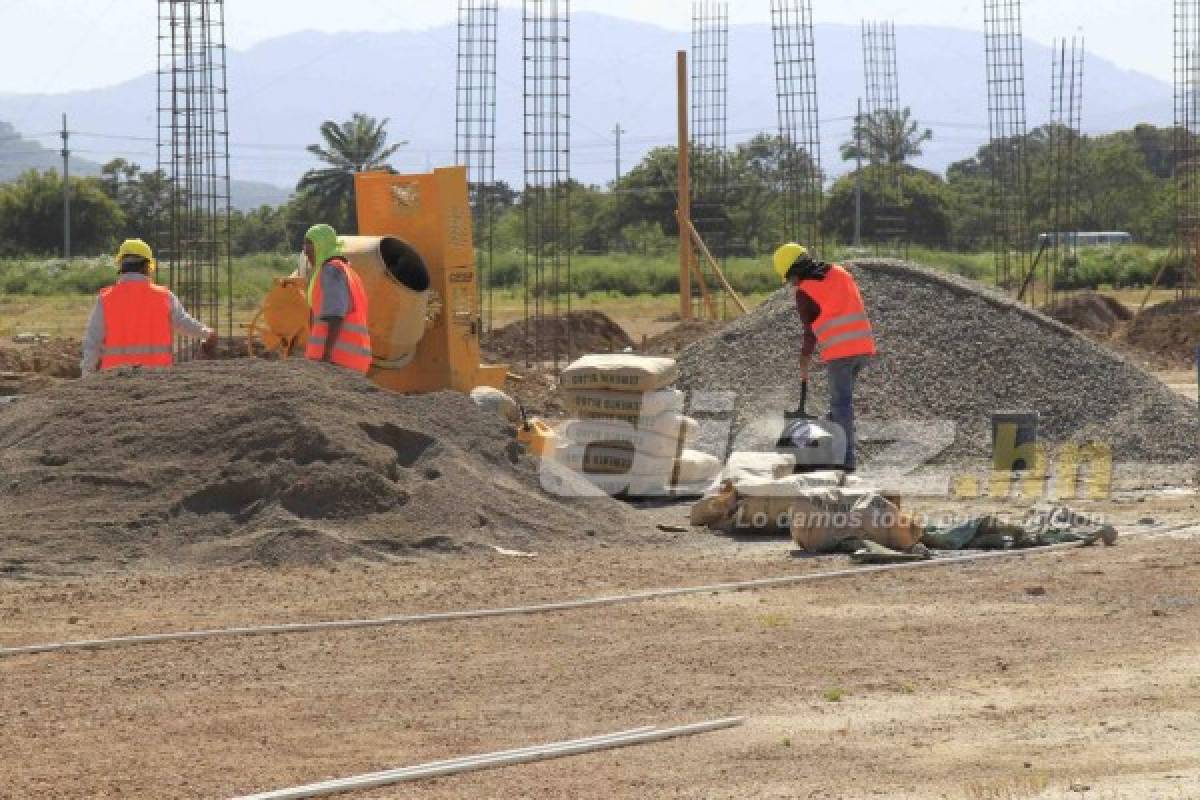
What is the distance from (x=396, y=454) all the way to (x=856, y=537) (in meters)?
2.89

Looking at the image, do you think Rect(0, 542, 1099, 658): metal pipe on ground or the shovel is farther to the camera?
the shovel

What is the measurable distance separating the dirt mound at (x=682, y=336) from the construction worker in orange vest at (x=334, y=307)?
33.3 feet

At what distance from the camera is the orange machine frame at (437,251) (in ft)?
48.8

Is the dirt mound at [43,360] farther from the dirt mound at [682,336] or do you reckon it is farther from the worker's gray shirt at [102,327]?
the worker's gray shirt at [102,327]

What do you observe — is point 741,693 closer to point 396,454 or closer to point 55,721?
Result: point 55,721

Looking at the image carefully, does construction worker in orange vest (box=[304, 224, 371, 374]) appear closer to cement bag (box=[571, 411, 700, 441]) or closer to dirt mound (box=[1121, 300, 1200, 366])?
cement bag (box=[571, 411, 700, 441])

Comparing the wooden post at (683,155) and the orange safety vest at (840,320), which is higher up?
the wooden post at (683,155)

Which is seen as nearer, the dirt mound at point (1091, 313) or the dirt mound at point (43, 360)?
the dirt mound at point (43, 360)

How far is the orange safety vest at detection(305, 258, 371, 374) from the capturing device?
13258 mm

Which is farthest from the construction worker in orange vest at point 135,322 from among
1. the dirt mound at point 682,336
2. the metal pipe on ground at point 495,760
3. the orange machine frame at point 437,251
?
the dirt mound at point 682,336

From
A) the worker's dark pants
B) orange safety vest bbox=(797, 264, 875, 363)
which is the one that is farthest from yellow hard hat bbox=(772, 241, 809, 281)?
the worker's dark pants

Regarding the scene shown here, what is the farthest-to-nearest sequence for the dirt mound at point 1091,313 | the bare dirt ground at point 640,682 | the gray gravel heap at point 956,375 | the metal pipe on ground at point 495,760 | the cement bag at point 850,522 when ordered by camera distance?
1. the dirt mound at point 1091,313
2. the gray gravel heap at point 956,375
3. the cement bag at point 850,522
4. the bare dirt ground at point 640,682
5. the metal pipe on ground at point 495,760

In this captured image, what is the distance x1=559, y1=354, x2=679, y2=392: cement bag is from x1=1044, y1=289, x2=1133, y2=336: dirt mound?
18448 millimetres

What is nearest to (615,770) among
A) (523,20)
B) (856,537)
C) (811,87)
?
(856,537)
